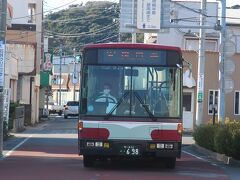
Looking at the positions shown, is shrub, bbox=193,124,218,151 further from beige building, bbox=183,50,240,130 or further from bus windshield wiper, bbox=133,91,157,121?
beige building, bbox=183,50,240,130

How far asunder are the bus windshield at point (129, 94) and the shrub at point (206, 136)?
648cm

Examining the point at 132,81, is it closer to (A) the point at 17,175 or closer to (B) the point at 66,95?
(A) the point at 17,175

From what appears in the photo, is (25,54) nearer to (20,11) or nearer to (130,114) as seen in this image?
(20,11)

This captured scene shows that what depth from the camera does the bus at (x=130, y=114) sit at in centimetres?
1598

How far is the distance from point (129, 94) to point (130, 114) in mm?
522

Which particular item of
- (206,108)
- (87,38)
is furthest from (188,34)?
(87,38)

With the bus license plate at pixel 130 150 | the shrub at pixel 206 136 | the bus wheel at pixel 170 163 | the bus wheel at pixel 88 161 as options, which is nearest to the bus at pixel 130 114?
the bus license plate at pixel 130 150

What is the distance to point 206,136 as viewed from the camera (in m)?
23.9

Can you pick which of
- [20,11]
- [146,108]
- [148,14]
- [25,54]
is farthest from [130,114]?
[20,11]

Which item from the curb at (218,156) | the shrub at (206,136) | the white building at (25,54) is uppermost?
the white building at (25,54)

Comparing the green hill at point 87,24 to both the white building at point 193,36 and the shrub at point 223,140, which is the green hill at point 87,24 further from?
the shrub at point 223,140

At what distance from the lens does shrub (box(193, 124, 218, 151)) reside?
22953 millimetres

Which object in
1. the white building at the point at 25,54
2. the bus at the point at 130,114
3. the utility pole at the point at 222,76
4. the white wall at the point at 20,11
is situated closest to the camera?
the bus at the point at 130,114

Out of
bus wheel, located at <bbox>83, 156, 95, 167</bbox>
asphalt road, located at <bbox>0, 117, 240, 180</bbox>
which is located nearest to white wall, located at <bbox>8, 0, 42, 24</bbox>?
asphalt road, located at <bbox>0, 117, 240, 180</bbox>
